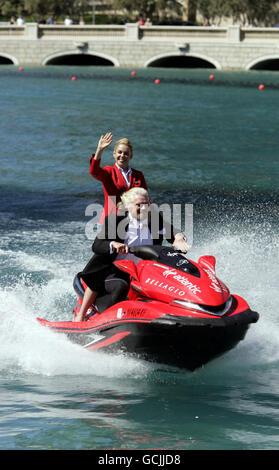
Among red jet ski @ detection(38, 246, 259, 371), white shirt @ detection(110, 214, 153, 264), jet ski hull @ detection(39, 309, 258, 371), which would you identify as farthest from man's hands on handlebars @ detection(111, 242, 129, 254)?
jet ski hull @ detection(39, 309, 258, 371)

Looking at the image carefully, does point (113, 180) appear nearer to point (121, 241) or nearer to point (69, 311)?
point (121, 241)

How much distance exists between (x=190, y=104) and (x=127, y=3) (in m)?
36.4

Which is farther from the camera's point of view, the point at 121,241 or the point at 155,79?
the point at 155,79

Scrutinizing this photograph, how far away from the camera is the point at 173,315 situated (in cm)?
578

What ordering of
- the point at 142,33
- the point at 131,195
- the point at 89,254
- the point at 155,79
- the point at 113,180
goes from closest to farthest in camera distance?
the point at 131,195 < the point at 113,180 < the point at 89,254 < the point at 155,79 < the point at 142,33

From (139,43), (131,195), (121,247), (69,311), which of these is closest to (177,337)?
(121,247)

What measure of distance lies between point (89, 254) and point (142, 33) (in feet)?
140

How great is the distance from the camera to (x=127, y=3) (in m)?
66.1

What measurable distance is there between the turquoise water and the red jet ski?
0.87 feet

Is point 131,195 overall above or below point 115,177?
below

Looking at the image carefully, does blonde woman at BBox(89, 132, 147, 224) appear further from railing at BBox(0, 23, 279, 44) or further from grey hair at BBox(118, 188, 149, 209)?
railing at BBox(0, 23, 279, 44)

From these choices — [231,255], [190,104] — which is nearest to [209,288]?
[231,255]

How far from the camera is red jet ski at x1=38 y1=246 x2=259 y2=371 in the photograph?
228 inches

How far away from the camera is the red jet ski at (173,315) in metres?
5.78
